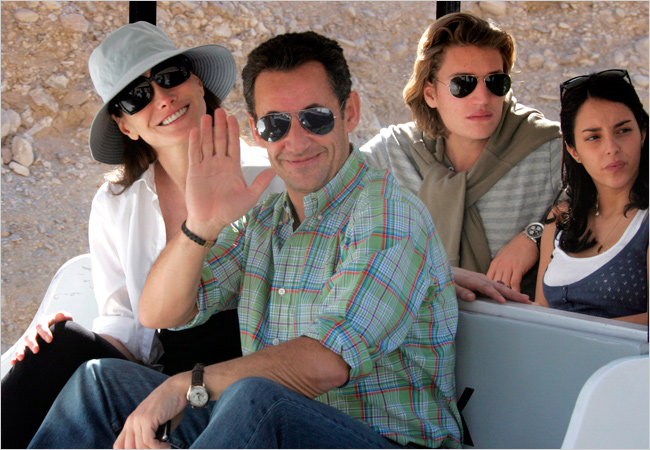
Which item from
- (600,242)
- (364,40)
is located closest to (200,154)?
(600,242)

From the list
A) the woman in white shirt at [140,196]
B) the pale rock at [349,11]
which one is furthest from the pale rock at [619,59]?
the woman in white shirt at [140,196]

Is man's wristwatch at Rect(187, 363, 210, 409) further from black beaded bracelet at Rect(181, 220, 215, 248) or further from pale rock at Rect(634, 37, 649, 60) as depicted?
pale rock at Rect(634, 37, 649, 60)

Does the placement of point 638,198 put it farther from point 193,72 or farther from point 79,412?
point 79,412

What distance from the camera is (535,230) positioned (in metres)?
2.28

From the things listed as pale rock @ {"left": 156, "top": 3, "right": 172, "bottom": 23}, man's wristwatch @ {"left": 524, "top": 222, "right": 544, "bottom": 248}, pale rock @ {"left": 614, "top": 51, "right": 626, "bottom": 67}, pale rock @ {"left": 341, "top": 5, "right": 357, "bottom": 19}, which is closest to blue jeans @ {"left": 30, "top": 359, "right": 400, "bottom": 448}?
man's wristwatch @ {"left": 524, "top": 222, "right": 544, "bottom": 248}

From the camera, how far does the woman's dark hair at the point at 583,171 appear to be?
1.91m

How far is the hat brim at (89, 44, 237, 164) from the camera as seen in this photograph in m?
1.99

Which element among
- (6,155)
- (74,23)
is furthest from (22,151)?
(74,23)

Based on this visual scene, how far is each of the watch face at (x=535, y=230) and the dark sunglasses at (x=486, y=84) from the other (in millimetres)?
440

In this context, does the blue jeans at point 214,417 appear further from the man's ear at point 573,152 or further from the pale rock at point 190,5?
the pale rock at point 190,5

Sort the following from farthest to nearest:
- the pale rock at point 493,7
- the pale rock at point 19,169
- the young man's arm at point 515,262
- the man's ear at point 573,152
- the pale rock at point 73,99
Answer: the pale rock at point 493,7, the pale rock at point 73,99, the pale rock at point 19,169, the young man's arm at point 515,262, the man's ear at point 573,152

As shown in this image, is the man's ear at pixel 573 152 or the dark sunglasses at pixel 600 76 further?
the man's ear at pixel 573 152

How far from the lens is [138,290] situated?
2004mm

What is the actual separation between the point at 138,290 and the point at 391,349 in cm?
86
